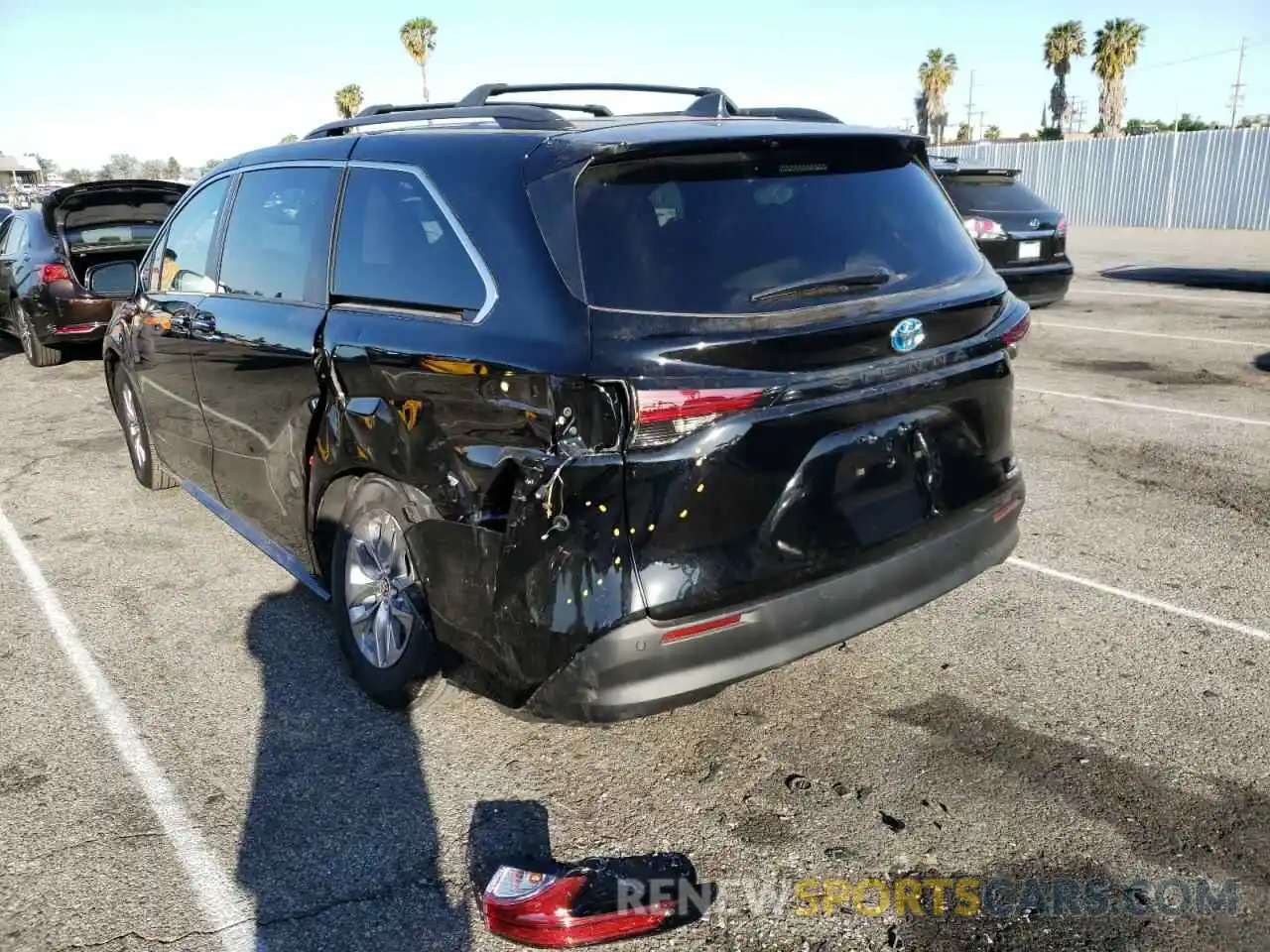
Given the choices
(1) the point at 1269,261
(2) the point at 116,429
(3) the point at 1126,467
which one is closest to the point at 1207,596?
(3) the point at 1126,467

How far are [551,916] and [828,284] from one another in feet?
5.93

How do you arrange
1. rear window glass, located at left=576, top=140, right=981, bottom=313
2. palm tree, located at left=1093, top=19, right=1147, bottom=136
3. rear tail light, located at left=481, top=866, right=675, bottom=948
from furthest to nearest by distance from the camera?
palm tree, located at left=1093, top=19, right=1147, bottom=136 → rear window glass, located at left=576, top=140, right=981, bottom=313 → rear tail light, located at left=481, top=866, right=675, bottom=948

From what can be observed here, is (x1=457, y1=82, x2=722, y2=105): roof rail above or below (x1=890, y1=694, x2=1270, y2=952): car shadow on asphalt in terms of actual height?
above

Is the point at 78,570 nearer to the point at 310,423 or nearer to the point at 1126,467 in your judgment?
the point at 310,423

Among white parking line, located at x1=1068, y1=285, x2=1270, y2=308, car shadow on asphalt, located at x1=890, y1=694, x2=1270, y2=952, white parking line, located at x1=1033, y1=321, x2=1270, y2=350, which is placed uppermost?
car shadow on asphalt, located at x1=890, y1=694, x2=1270, y2=952

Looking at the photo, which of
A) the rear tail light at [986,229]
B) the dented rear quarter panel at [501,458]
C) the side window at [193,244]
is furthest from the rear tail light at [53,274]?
the rear tail light at [986,229]

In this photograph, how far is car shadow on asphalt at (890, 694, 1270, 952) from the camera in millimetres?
2477

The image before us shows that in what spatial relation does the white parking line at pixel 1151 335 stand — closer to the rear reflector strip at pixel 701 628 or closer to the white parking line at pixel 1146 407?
the white parking line at pixel 1146 407

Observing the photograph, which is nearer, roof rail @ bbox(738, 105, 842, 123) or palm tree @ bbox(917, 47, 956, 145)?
roof rail @ bbox(738, 105, 842, 123)

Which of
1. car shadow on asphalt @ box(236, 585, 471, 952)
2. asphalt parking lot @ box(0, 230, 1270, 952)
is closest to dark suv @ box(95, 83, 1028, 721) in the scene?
car shadow on asphalt @ box(236, 585, 471, 952)

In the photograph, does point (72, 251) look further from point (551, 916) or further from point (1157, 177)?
point (1157, 177)

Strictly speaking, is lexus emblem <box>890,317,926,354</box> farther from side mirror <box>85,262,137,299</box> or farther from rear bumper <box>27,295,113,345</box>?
side mirror <box>85,262,137,299</box>

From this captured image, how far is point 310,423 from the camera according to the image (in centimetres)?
370

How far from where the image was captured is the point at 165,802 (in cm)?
319
